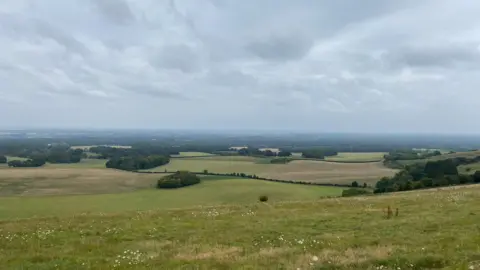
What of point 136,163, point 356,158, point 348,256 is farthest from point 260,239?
point 356,158

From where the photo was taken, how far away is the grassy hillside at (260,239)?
13.0 meters

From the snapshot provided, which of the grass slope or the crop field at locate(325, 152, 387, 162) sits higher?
the crop field at locate(325, 152, 387, 162)

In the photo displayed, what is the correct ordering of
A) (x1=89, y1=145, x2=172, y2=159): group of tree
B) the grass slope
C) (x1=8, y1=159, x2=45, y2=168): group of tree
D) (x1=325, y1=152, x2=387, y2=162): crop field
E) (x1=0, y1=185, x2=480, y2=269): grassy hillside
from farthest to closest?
(x1=89, y1=145, x2=172, y2=159): group of tree
(x1=325, y1=152, x2=387, y2=162): crop field
(x1=8, y1=159, x2=45, y2=168): group of tree
the grass slope
(x1=0, y1=185, x2=480, y2=269): grassy hillside

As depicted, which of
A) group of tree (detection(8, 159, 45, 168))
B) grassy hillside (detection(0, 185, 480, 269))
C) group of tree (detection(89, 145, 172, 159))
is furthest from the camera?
group of tree (detection(89, 145, 172, 159))

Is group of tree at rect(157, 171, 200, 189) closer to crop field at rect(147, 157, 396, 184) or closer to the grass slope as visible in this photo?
the grass slope

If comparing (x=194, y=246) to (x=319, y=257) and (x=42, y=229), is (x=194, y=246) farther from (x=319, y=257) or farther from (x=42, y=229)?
(x=42, y=229)

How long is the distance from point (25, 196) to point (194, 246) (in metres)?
54.8

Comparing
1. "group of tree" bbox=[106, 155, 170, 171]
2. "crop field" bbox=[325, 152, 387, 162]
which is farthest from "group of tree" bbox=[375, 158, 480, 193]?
"group of tree" bbox=[106, 155, 170, 171]

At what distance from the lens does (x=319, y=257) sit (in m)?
13.3

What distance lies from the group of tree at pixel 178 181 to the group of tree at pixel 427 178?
35.4 m

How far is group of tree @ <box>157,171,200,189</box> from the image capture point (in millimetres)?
78750

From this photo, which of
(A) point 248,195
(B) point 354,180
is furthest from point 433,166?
(A) point 248,195

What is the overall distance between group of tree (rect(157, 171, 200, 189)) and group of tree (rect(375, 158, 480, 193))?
35387 mm

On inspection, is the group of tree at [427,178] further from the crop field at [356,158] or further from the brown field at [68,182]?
the brown field at [68,182]
